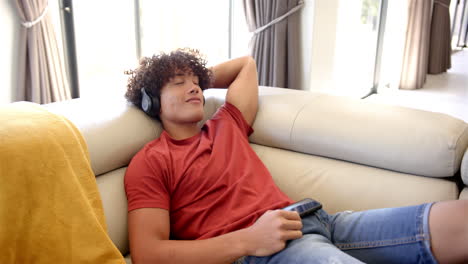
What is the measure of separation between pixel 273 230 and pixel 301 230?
11cm

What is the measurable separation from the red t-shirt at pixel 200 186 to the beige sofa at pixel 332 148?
92 mm

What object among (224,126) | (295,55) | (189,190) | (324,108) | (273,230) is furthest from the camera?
(295,55)

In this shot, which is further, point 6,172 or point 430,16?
point 430,16

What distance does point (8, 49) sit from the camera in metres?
2.14

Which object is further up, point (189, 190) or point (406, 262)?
point (189, 190)

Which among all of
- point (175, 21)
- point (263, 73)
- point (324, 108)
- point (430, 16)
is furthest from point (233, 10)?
point (430, 16)

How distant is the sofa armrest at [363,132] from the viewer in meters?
1.31

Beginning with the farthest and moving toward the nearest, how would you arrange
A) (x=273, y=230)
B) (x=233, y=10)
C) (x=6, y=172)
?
(x=233, y=10) < (x=273, y=230) < (x=6, y=172)

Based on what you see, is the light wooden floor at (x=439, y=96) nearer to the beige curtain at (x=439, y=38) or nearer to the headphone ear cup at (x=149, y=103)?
the beige curtain at (x=439, y=38)

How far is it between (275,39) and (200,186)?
1866 millimetres

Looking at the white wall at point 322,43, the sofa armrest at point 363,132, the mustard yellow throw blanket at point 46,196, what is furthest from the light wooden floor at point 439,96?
the mustard yellow throw blanket at point 46,196

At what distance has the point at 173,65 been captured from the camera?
1436 mm

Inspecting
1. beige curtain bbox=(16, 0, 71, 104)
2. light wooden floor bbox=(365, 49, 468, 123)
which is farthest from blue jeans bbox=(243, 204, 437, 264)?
light wooden floor bbox=(365, 49, 468, 123)

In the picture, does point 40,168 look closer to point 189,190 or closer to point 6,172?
point 6,172
